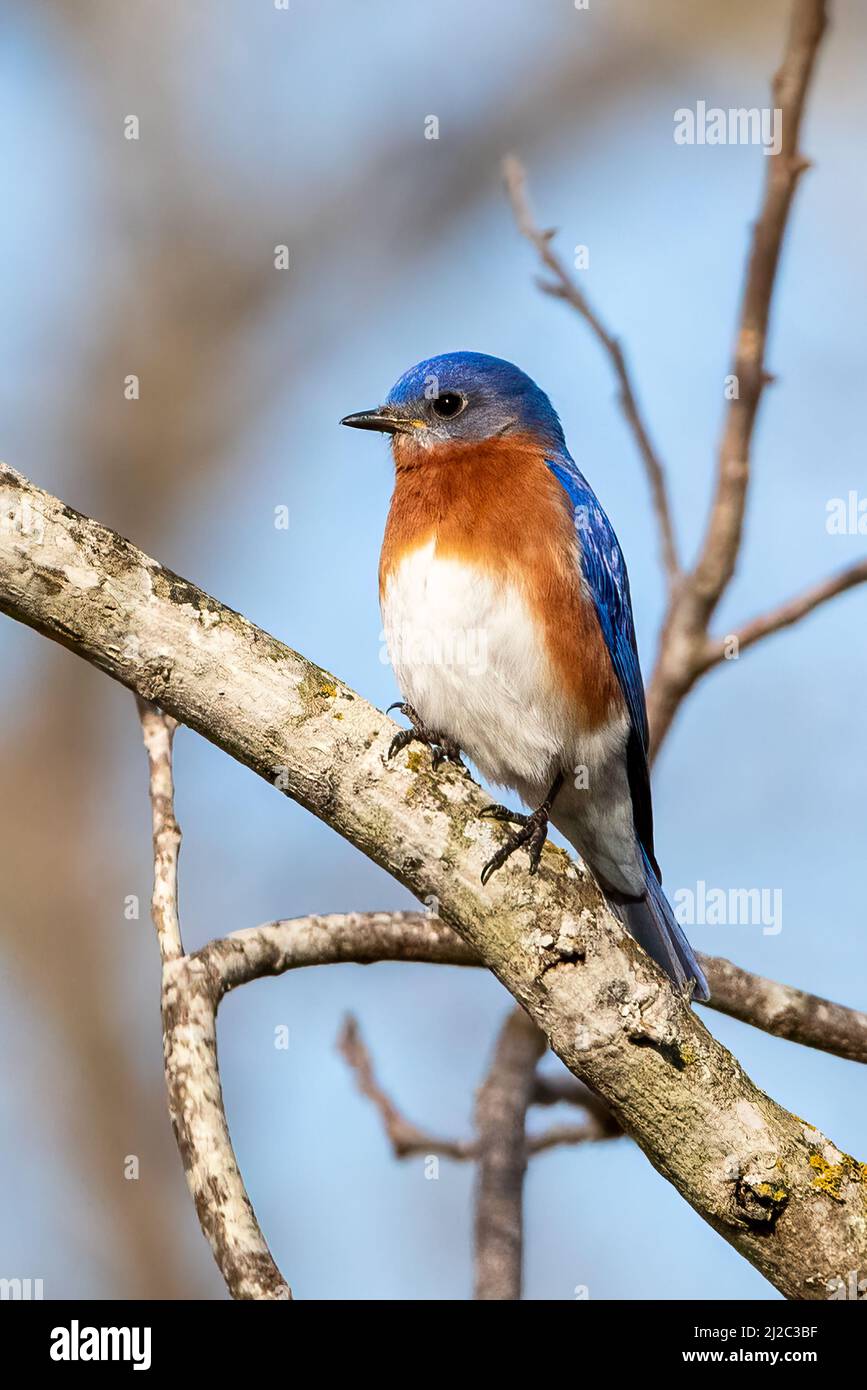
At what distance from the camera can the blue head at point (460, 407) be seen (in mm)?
5039

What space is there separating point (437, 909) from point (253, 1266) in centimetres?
85

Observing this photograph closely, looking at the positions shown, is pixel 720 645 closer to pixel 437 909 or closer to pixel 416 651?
pixel 416 651

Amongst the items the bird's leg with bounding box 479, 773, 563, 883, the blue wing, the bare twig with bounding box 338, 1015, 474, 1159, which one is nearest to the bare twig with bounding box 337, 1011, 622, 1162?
the bare twig with bounding box 338, 1015, 474, 1159

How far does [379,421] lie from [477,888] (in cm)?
246

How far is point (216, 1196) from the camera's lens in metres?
2.87

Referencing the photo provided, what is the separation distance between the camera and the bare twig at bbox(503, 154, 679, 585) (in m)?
4.76

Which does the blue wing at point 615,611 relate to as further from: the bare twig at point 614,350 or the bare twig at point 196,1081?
the bare twig at point 196,1081

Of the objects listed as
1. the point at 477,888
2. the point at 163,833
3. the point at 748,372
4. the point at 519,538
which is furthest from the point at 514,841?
the point at 748,372

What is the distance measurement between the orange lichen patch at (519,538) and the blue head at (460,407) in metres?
0.15

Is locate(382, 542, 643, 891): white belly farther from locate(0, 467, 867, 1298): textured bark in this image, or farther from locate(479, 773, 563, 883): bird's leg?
locate(0, 467, 867, 1298): textured bark

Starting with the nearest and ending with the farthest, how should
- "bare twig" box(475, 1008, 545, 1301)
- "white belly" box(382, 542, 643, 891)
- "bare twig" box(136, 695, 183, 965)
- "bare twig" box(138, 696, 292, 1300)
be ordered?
"bare twig" box(138, 696, 292, 1300), "bare twig" box(136, 695, 183, 965), "white belly" box(382, 542, 643, 891), "bare twig" box(475, 1008, 545, 1301)

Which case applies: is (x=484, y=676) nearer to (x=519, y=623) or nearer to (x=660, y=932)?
(x=519, y=623)

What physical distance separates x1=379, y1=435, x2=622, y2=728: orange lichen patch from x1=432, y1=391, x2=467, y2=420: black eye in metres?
0.21

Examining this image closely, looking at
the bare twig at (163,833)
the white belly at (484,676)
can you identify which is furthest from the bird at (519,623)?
the bare twig at (163,833)
